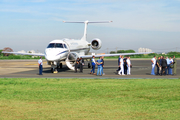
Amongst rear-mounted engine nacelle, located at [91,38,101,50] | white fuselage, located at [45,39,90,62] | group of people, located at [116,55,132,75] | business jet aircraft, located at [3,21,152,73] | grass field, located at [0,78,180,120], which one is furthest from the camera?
rear-mounted engine nacelle, located at [91,38,101,50]

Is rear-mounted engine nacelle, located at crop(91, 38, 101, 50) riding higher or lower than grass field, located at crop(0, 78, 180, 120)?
higher

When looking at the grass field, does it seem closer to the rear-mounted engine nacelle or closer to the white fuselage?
the white fuselage

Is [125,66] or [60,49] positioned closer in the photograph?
[125,66]

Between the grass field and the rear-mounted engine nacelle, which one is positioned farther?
the rear-mounted engine nacelle

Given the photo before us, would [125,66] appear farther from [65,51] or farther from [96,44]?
[96,44]

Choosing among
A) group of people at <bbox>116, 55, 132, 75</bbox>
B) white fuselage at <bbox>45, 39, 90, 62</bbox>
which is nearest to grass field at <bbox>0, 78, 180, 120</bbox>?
group of people at <bbox>116, 55, 132, 75</bbox>

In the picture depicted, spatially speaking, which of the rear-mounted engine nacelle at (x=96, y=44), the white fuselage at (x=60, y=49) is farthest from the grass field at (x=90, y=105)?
the rear-mounted engine nacelle at (x=96, y=44)

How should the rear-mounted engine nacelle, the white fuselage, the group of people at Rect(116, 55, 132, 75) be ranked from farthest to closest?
the rear-mounted engine nacelle → the white fuselage → the group of people at Rect(116, 55, 132, 75)

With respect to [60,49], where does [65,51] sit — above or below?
below

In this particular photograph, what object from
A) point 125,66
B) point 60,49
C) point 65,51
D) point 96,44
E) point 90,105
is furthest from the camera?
point 96,44

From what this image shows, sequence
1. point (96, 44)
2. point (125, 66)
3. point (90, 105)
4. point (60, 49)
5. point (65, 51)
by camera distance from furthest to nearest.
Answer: point (96, 44), point (65, 51), point (60, 49), point (125, 66), point (90, 105)

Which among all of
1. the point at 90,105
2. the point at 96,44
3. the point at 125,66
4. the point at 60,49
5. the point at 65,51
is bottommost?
the point at 90,105

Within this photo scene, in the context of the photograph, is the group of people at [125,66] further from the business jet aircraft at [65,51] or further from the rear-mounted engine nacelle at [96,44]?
the rear-mounted engine nacelle at [96,44]

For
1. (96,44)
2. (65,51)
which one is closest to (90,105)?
(65,51)
